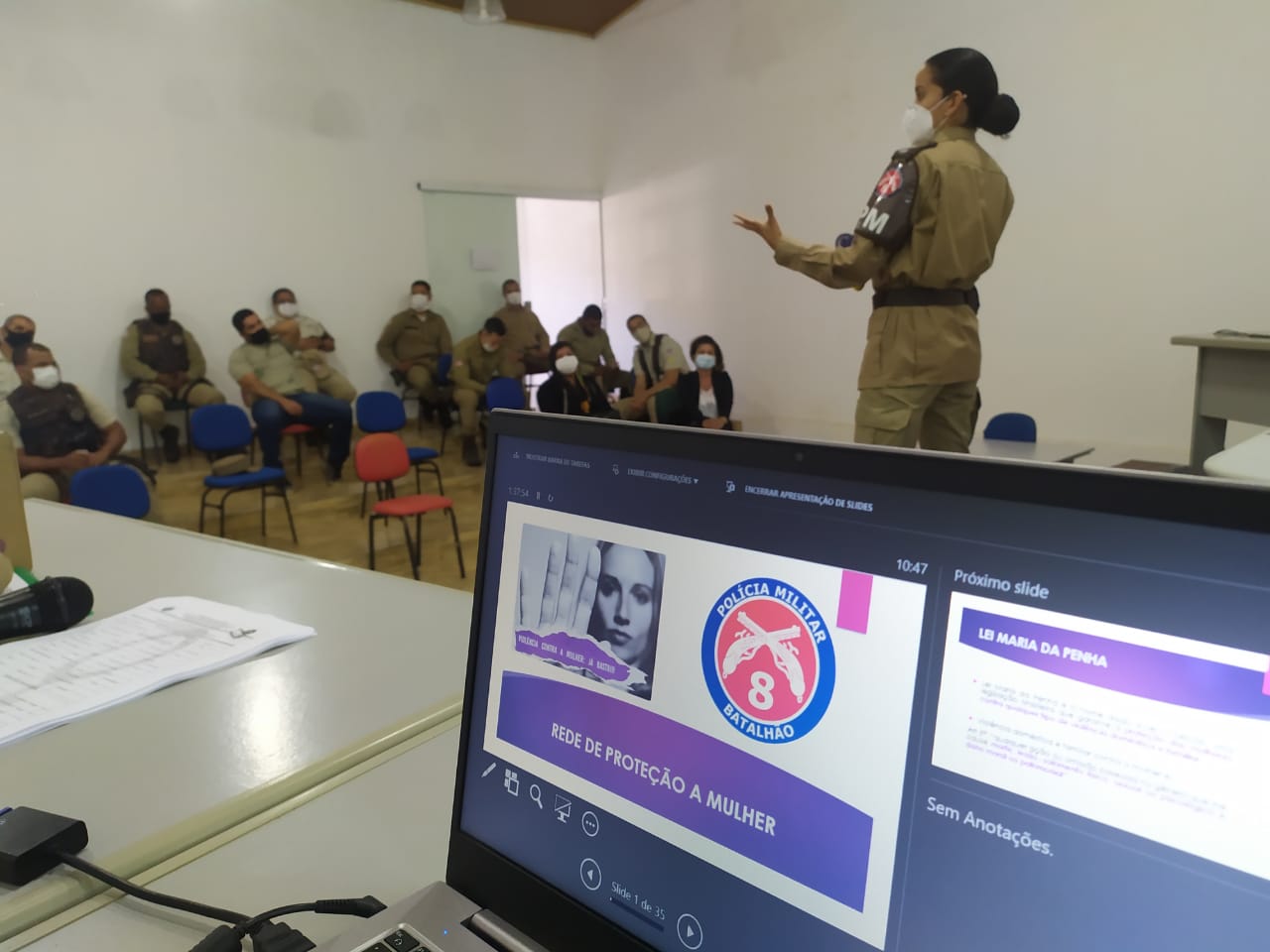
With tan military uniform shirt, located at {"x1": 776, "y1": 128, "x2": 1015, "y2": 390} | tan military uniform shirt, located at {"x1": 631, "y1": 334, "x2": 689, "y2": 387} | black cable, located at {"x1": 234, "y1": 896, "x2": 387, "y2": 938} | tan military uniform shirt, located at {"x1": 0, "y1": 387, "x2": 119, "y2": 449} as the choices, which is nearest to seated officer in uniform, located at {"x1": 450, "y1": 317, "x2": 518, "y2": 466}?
tan military uniform shirt, located at {"x1": 631, "y1": 334, "x2": 689, "y2": 387}

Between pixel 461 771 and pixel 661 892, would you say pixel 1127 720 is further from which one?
pixel 461 771

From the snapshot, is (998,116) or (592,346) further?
(592,346)

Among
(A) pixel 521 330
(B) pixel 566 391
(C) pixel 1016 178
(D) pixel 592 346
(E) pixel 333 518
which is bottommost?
(E) pixel 333 518

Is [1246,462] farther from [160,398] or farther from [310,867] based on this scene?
[160,398]

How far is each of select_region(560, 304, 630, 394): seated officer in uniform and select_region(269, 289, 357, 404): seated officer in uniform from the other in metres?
1.88

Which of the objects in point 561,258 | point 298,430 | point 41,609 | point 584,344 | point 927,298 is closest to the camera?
point 41,609

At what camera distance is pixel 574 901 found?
20.5 inches

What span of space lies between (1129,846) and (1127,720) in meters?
0.05

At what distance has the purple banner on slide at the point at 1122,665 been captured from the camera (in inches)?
12.9

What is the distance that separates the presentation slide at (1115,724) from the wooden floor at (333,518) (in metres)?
2.91

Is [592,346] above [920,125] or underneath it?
underneath

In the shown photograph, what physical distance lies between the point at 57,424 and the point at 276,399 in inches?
52.6

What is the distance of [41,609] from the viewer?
3.62 ft

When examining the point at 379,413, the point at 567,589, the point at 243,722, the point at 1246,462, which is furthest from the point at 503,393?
the point at 567,589
